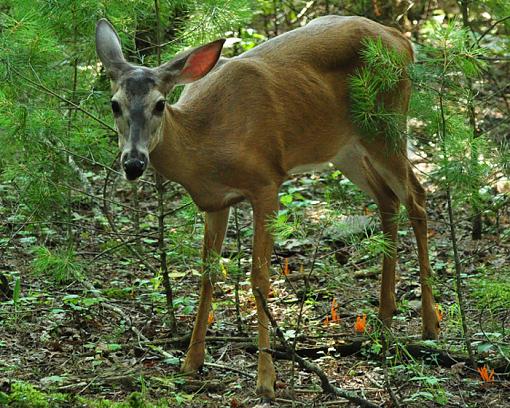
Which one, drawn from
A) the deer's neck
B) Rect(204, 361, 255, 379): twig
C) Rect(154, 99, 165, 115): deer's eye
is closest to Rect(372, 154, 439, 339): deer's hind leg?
Rect(204, 361, 255, 379): twig

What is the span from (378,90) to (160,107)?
4.52 ft

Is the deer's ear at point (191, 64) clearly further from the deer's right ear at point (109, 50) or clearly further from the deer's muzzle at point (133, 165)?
the deer's muzzle at point (133, 165)

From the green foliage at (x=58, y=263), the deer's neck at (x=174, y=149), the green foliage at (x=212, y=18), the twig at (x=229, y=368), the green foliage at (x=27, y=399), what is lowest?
the green foliage at (x=27, y=399)

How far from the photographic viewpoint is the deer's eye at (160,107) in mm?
5595

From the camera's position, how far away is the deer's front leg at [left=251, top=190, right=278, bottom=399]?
218 inches

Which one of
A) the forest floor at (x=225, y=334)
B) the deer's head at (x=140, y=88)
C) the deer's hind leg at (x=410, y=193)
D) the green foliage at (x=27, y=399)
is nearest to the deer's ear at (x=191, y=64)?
the deer's head at (x=140, y=88)

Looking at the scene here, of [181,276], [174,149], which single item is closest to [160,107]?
[174,149]

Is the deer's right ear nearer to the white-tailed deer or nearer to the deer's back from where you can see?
the white-tailed deer

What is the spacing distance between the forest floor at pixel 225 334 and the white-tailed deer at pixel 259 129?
304 mm

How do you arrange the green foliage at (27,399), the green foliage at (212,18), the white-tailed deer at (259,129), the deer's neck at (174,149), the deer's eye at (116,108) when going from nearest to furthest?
1. the green foliage at (27,399)
2. the deer's eye at (116,108)
3. the white-tailed deer at (259,129)
4. the deer's neck at (174,149)
5. the green foliage at (212,18)

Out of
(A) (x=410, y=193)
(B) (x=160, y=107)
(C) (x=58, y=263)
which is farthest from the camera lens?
(A) (x=410, y=193)

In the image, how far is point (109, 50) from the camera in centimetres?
580

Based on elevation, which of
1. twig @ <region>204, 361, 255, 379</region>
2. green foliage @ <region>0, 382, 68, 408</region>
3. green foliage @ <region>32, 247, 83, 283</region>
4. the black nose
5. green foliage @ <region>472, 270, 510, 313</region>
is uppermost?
the black nose

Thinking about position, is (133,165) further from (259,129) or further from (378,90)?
(378,90)
